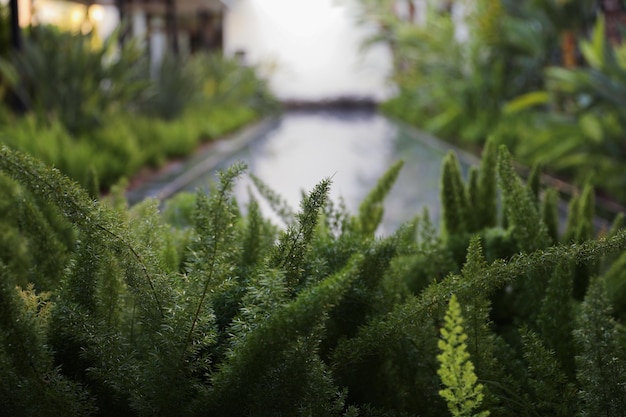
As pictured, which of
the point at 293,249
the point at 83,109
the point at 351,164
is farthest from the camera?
the point at 351,164

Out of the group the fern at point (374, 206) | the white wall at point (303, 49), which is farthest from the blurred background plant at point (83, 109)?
the white wall at point (303, 49)

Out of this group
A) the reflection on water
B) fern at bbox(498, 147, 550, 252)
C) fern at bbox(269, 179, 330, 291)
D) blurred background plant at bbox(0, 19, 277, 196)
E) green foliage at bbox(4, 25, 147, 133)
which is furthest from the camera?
green foliage at bbox(4, 25, 147, 133)

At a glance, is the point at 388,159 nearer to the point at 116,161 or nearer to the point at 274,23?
the point at 116,161

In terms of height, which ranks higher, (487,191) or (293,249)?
(293,249)

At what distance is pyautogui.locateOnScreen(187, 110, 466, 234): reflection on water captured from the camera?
189 inches

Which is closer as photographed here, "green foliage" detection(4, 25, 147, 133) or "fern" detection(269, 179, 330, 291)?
"fern" detection(269, 179, 330, 291)

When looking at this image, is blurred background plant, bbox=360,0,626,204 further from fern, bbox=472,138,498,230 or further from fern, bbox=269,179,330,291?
fern, bbox=269,179,330,291

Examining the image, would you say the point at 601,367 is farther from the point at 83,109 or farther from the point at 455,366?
the point at 83,109

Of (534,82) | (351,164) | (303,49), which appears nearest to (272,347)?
(351,164)

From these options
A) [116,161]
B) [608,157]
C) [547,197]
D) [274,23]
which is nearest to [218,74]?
[116,161]

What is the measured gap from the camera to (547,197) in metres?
1.36

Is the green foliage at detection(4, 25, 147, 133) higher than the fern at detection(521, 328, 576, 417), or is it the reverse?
the fern at detection(521, 328, 576, 417)

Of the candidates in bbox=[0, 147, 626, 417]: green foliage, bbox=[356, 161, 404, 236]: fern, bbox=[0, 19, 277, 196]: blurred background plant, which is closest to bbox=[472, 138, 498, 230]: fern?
bbox=[356, 161, 404, 236]: fern

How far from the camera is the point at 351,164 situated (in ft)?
23.6
